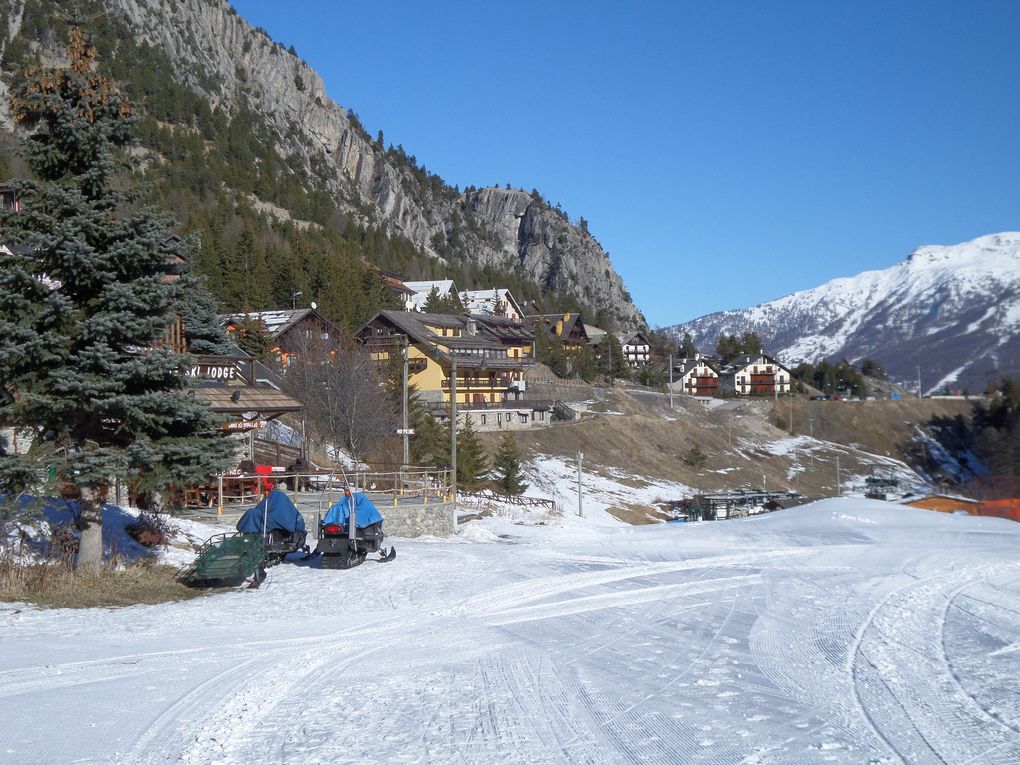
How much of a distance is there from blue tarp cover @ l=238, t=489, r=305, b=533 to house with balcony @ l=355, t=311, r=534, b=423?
41564mm

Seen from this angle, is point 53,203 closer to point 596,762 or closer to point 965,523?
point 596,762

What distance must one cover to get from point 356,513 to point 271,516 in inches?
65.7

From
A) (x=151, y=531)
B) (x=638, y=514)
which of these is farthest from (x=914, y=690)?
(x=638, y=514)

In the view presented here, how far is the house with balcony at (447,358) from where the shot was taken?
68.2 meters

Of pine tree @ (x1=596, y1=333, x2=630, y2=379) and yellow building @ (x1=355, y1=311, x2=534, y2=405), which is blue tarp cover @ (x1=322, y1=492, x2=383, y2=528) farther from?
pine tree @ (x1=596, y1=333, x2=630, y2=379)

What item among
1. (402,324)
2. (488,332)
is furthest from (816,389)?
(402,324)

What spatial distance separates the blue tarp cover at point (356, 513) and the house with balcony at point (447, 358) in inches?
1616

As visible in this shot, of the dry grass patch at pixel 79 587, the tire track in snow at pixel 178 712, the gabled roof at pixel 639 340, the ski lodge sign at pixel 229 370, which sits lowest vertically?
the tire track in snow at pixel 178 712

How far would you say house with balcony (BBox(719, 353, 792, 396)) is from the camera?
431 ft

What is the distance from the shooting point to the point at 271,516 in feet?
57.5

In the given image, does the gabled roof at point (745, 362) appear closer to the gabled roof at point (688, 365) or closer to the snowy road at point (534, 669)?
the gabled roof at point (688, 365)

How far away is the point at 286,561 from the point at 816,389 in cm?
13834

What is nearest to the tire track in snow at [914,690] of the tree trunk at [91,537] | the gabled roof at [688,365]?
the tree trunk at [91,537]

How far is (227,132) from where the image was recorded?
15150 centimetres
